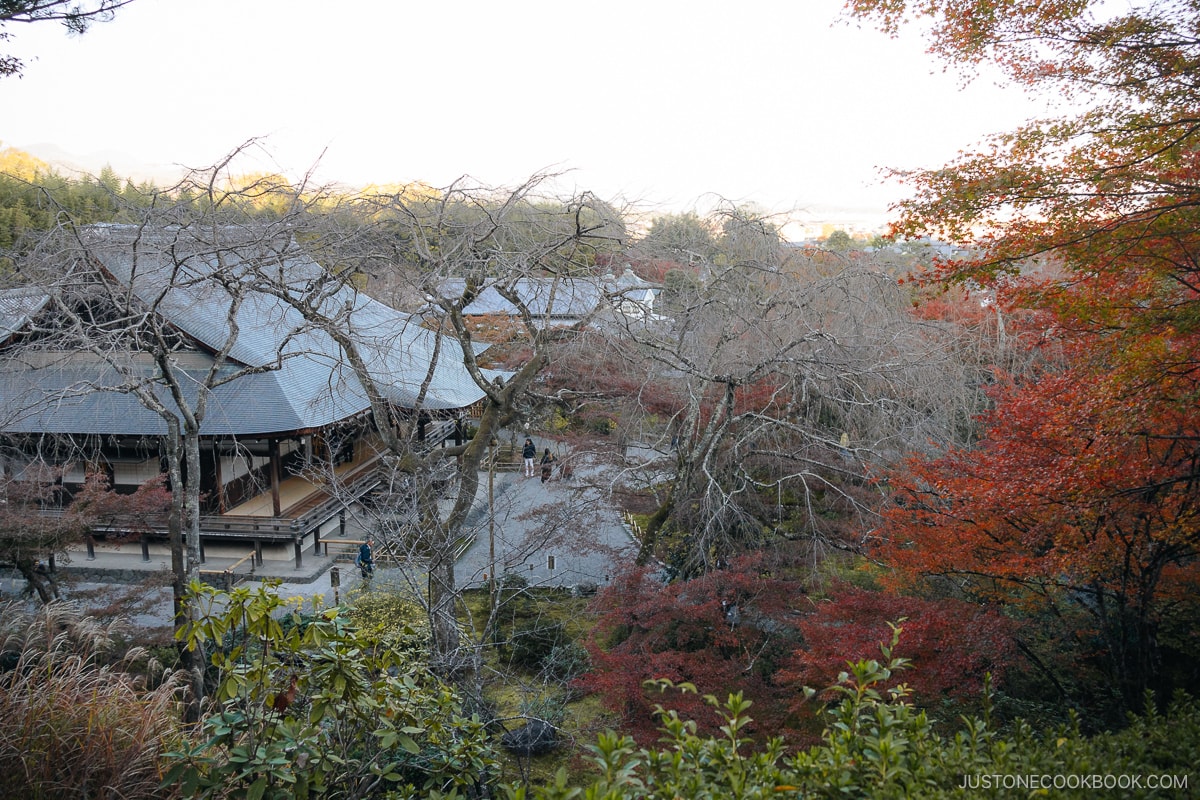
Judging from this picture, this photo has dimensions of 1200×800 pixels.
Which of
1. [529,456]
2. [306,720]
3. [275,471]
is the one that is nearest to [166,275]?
[275,471]

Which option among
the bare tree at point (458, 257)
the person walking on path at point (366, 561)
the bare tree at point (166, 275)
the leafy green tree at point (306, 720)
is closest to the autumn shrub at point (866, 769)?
Answer: the leafy green tree at point (306, 720)

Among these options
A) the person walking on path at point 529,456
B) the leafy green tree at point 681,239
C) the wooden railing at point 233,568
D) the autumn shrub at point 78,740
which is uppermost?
the leafy green tree at point 681,239

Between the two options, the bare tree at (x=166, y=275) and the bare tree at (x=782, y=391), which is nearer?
the bare tree at (x=166, y=275)

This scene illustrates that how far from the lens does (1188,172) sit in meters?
4.98

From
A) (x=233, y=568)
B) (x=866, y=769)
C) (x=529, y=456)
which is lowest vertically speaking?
(x=233, y=568)

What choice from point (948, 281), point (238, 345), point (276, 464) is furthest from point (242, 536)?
point (948, 281)

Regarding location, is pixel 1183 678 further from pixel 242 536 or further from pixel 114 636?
pixel 242 536

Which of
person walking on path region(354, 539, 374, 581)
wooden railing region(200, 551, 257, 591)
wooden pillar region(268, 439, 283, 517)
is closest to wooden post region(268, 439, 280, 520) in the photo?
wooden pillar region(268, 439, 283, 517)

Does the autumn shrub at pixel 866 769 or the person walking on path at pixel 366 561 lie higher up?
the autumn shrub at pixel 866 769

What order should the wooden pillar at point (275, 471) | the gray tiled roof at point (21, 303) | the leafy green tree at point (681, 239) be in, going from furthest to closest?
the wooden pillar at point (275, 471) < the leafy green tree at point (681, 239) < the gray tiled roof at point (21, 303)

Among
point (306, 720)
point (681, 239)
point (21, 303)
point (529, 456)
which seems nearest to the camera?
point (306, 720)

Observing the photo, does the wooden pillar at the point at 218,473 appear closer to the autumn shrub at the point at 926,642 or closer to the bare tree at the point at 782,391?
the bare tree at the point at 782,391

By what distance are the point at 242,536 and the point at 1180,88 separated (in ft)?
44.5

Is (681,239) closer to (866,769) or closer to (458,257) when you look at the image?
(458,257)
